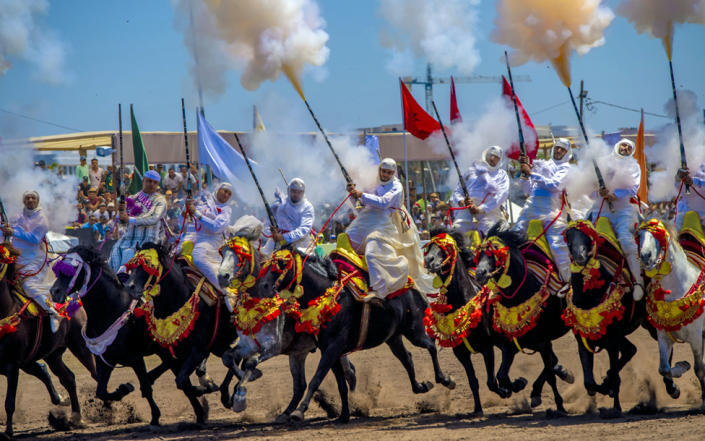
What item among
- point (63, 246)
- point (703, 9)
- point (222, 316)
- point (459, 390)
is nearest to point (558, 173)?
point (703, 9)

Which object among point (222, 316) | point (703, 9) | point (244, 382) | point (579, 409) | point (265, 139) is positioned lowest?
point (579, 409)

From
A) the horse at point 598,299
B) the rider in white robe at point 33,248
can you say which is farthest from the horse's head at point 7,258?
the horse at point 598,299

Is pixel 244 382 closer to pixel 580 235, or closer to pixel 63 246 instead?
pixel 580 235

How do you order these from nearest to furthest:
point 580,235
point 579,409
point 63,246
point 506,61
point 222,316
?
point 580,235 → point 579,409 → point 222,316 → point 506,61 → point 63,246

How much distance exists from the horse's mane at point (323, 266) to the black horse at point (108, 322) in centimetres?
218

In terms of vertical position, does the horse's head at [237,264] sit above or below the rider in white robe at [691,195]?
below

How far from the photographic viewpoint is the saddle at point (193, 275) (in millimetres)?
10891

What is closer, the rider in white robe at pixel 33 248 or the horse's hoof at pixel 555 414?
the horse's hoof at pixel 555 414

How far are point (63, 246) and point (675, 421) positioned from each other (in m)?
10.4

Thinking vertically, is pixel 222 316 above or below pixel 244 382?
above

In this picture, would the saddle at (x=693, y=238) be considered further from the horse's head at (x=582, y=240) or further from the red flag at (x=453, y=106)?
the red flag at (x=453, y=106)

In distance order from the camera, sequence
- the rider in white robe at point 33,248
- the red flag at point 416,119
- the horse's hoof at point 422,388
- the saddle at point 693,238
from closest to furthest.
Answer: the saddle at point 693,238 < the rider in white robe at point 33,248 < the horse's hoof at point 422,388 < the red flag at point 416,119

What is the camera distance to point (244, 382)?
379 inches

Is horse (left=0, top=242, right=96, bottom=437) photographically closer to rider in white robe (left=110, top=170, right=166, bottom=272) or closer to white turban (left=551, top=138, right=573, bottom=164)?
rider in white robe (left=110, top=170, right=166, bottom=272)
